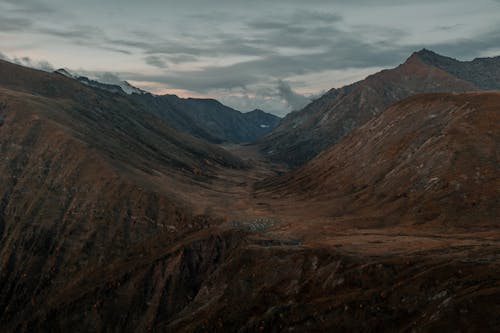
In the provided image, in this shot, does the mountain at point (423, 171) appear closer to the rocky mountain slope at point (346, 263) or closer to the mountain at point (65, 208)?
the rocky mountain slope at point (346, 263)

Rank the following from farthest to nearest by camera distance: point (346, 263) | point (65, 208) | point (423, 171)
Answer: point (65, 208) < point (423, 171) < point (346, 263)

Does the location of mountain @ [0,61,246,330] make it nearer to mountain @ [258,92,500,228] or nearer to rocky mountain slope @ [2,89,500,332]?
rocky mountain slope @ [2,89,500,332]

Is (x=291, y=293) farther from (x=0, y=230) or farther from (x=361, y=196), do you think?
(x=0, y=230)

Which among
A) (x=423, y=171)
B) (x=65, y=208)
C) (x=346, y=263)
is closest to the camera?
(x=346, y=263)

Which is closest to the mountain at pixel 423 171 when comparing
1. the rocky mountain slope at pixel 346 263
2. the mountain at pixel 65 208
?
the rocky mountain slope at pixel 346 263

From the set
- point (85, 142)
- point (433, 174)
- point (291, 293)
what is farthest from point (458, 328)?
point (85, 142)

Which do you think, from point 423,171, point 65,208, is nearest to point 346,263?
point 423,171

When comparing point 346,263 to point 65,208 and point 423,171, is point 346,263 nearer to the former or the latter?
point 423,171

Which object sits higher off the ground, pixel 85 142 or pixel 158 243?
pixel 85 142
